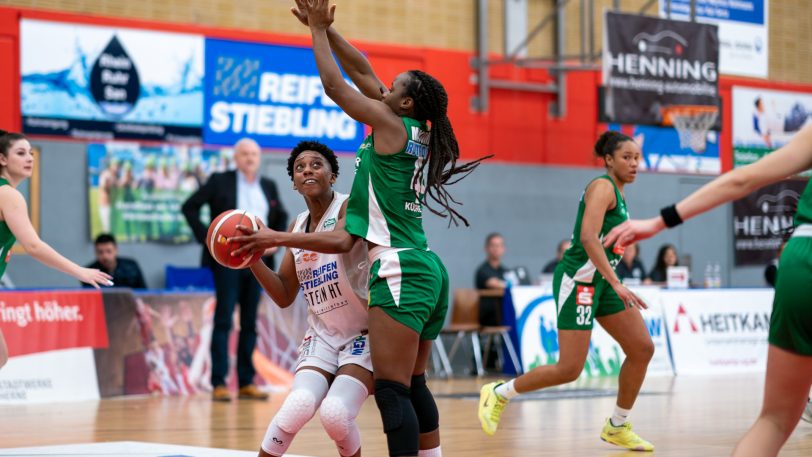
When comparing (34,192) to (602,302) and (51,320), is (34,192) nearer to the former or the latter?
(51,320)

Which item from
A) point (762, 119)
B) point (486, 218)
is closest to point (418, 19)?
point (486, 218)

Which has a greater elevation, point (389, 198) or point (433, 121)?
point (433, 121)

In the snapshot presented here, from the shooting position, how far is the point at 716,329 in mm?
15266

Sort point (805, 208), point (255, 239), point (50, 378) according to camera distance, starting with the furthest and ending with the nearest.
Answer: point (50, 378), point (255, 239), point (805, 208)

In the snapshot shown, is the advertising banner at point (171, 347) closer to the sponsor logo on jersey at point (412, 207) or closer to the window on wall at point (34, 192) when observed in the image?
the window on wall at point (34, 192)

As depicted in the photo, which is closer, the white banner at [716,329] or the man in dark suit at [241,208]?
the man in dark suit at [241,208]

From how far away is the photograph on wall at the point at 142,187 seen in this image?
1450 centimetres

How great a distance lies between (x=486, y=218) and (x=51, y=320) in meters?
7.85

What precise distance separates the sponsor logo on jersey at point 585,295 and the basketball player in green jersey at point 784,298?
340cm

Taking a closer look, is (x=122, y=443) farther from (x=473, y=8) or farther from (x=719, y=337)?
(x=473, y=8)

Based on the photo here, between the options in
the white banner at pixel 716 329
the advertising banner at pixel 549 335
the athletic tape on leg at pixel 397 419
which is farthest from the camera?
the white banner at pixel 716 329

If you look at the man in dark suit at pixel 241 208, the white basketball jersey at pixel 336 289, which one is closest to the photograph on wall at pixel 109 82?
the man in dark suit at pixel 241 208

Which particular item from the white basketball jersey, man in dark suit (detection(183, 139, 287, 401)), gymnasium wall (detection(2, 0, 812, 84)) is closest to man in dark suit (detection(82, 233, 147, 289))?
man in dark suit (detection(183, 139, 287, 401))

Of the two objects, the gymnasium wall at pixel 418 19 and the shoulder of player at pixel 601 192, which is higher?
the gymnasium wall at pixel 418 19
